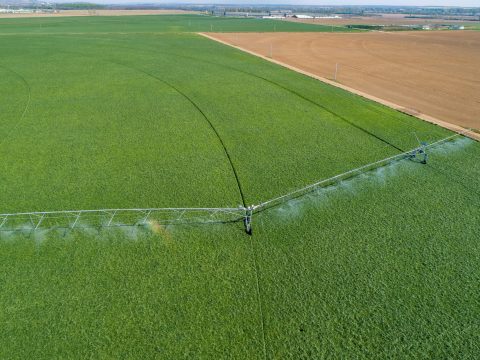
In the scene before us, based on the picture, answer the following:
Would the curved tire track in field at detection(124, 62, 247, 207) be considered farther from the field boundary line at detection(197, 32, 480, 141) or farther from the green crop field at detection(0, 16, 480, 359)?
the field boundary line at detection(197, 32, 480, 141)

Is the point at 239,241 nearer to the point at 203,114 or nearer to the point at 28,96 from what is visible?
the point at 203,114

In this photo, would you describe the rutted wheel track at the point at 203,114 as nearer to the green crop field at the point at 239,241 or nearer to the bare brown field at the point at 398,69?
the green crop field at the point at 239,241

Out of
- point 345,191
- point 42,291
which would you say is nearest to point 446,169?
point 345,191

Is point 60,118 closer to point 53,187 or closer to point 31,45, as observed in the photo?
point 53,187

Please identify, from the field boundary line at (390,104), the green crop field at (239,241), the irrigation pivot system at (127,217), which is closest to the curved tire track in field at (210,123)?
the green crop field at (239,241)

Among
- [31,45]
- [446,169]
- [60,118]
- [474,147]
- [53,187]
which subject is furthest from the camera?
[31,45]

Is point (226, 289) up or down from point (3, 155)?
down

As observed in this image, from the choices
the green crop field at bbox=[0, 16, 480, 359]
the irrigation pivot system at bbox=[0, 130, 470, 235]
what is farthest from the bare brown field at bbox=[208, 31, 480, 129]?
the irrigation pivot system at bbox=[0, 130, 470, 235]
